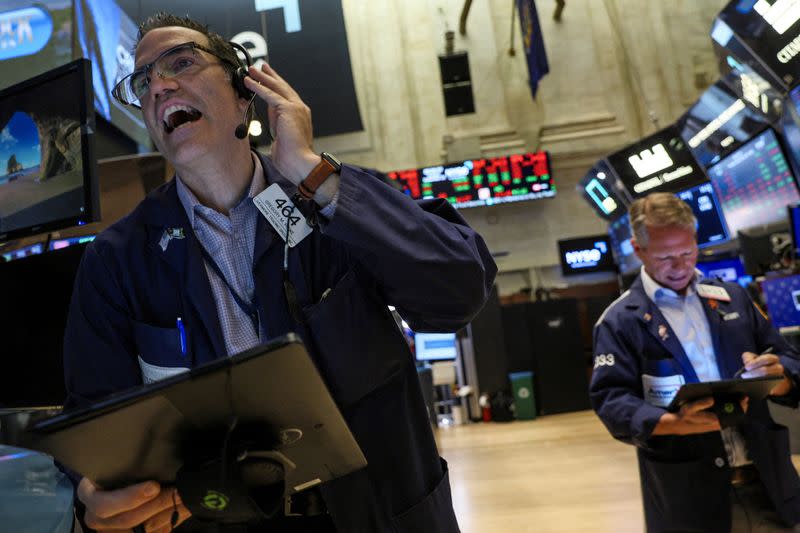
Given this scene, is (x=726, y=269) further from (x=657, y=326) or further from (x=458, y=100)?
(x=458, y=100)

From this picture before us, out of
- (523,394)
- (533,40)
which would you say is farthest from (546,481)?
(533,40)

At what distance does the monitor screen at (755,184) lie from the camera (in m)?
6.35

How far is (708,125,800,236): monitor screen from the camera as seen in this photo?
6.35 metres

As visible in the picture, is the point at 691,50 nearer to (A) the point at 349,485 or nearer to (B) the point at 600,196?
(B) the point at 600,196

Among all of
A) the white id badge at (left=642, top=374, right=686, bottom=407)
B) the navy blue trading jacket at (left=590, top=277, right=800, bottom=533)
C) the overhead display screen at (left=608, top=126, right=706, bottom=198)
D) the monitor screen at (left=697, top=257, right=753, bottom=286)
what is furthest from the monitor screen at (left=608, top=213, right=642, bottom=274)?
the white id badge at (left=642, top=374, right=686, bottom=407)

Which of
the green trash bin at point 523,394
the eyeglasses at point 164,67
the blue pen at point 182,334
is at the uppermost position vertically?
the eyeglasses at point 164,67

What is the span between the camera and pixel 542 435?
843 centimetres

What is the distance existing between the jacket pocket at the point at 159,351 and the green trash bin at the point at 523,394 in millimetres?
9567

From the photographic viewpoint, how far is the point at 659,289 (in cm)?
276


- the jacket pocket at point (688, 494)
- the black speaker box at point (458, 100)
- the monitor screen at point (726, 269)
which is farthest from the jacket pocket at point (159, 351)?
the black speaker box at point (458, 100)

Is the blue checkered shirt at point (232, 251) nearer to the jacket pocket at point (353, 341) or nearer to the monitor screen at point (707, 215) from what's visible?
the jacket pocket at point (353, 341)

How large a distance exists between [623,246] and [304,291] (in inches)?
390

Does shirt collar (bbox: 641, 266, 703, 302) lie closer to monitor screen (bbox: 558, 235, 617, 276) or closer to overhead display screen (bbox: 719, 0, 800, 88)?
overhead display screen (bbox: 719, 0, 800, 88)

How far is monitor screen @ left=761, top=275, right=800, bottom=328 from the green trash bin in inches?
212
